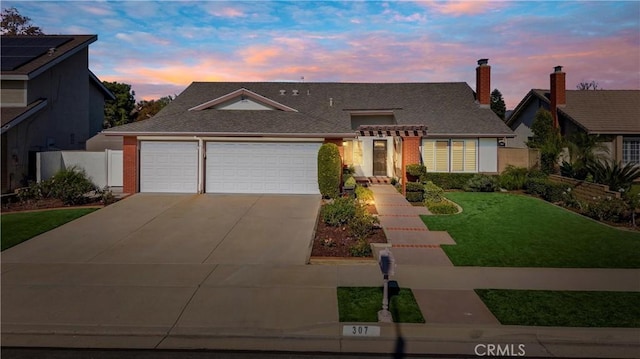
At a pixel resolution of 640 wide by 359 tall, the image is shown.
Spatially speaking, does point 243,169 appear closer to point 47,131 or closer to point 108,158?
point 108,158

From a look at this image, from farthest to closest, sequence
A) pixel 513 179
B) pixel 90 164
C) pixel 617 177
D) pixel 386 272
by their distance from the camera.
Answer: pixel 513 179 → pixel 90 164 → pixel 617 177 → pixel 386 272

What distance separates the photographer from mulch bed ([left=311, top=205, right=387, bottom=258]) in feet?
35.4

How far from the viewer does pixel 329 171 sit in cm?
1789

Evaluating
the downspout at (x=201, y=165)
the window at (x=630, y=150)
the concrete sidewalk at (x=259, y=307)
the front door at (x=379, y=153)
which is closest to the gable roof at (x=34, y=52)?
the downspout at (x=201, y=165)

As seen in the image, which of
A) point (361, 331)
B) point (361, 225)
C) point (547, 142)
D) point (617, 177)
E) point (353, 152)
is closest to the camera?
point (361, 331)

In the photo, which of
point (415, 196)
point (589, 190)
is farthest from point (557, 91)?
point (415, 196)

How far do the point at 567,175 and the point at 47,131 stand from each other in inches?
995

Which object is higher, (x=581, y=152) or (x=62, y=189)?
(x=581, y=152)

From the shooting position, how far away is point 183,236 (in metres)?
12.6

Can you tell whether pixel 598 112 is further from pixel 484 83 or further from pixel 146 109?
pixel 146 109

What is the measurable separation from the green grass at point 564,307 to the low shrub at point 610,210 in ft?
24.0

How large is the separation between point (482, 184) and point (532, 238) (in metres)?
8.97

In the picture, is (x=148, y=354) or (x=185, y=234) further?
(x=185, y=234)

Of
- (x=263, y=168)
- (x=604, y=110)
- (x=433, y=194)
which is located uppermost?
(x=604, y=110)
